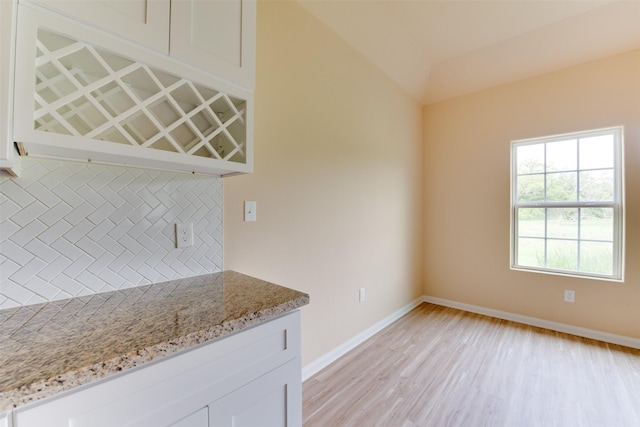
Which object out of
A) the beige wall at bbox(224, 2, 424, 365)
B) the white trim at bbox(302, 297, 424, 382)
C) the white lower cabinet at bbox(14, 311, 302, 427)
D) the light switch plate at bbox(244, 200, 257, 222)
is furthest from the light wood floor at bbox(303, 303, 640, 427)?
the light switch plate at bbox(244, 200, 257, 222)

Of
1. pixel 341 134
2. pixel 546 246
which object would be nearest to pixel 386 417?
pixel 341 134

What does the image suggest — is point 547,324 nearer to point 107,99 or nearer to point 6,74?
point 107,99

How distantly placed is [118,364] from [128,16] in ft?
3.37

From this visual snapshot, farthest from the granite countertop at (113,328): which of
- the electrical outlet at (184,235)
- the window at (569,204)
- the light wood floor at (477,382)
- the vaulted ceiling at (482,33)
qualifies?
the window at (569,204)

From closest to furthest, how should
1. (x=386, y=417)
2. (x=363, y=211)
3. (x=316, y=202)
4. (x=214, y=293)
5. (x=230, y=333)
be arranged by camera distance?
(x=230, y=333) → (x=214, y=293) → (x=386, y=417) → (x=316, y=202) → (x=363, y=211)

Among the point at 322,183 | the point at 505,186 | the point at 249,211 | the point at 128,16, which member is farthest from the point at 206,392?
the point at 505,186

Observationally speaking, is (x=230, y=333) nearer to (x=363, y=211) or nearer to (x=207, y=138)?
(x=207, y=138)

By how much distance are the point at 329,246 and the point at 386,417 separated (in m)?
1.12

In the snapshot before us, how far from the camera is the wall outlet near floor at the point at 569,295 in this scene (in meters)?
2.57

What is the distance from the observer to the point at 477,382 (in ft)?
6.07

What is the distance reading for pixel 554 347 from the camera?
90.8 inches

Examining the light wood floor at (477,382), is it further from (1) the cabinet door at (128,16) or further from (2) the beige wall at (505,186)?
(1) the cabinet door at (128,16)

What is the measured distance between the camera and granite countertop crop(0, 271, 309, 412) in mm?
564

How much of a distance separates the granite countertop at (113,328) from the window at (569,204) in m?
2.92
